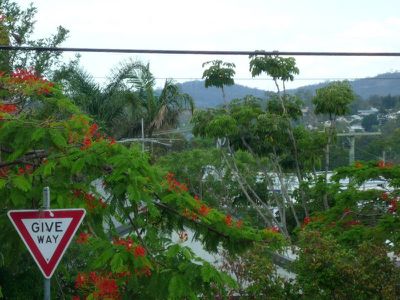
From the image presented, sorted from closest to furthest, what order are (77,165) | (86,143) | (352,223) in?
(77,165)
(86,143)
(352,223)

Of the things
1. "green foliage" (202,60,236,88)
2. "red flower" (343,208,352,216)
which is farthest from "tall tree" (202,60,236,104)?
"red flower" (343,208,352,216)

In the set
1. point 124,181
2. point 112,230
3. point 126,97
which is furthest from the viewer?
point 126,97

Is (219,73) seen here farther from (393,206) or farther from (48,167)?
(48,167)

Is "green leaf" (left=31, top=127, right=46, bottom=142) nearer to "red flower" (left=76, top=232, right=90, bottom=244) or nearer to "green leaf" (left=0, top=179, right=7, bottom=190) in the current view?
"green leaf" (left=0, top=179, right=7, bottom=190)

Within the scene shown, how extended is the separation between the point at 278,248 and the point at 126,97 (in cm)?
2049

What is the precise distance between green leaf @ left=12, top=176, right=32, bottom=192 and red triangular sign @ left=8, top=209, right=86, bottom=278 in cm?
166

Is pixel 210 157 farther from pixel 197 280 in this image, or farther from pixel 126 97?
pixel 197 280

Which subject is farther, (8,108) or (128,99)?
(128,99)

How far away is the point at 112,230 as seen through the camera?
10.9 meters

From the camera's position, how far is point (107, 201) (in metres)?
10.2

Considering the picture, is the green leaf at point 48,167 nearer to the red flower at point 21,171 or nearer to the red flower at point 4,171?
the red flower at point 21,171

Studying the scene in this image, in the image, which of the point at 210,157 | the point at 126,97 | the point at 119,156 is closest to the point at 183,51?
the point at 119,156

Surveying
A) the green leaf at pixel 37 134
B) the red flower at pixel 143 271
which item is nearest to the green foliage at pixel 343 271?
the red flower at pixel 143 271

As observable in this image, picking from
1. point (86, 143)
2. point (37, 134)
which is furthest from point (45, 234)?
point (86, 143)
